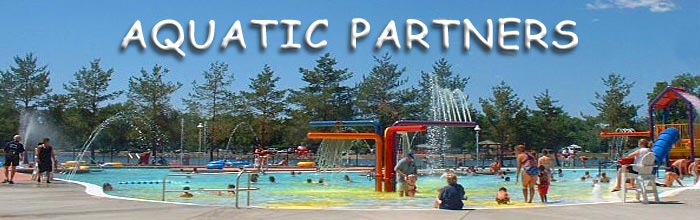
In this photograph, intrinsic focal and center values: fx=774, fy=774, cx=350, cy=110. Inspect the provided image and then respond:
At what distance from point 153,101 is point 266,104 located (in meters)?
8.64

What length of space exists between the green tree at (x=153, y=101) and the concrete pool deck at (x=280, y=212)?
44063 mm

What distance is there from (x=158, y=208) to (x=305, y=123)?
144 ft

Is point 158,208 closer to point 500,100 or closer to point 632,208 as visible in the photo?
point 632,208

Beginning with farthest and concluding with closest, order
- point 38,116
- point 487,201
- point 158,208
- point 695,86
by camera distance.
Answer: point 695,86
point 38,116
point 487,201
point 158,208

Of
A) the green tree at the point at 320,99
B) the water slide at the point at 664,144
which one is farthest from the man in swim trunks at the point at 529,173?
the green tree at the point at 320,99

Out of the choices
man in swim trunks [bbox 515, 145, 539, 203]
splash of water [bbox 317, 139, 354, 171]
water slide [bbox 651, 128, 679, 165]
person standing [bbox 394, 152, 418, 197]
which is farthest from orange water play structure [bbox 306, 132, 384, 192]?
water slide [bbox 651, 128, 679, 165]

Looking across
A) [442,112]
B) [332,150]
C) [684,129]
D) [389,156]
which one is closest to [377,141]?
[389,156]

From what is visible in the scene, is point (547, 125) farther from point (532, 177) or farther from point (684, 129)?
point (532, 177)

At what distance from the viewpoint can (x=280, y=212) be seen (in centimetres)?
1227

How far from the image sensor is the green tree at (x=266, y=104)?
55938 millimetres

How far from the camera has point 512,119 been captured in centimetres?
6112

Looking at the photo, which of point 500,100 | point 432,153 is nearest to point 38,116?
point 432,153

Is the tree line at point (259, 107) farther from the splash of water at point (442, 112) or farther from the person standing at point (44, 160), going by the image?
the person standing at point (44, 160)

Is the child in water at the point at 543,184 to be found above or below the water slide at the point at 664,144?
below
